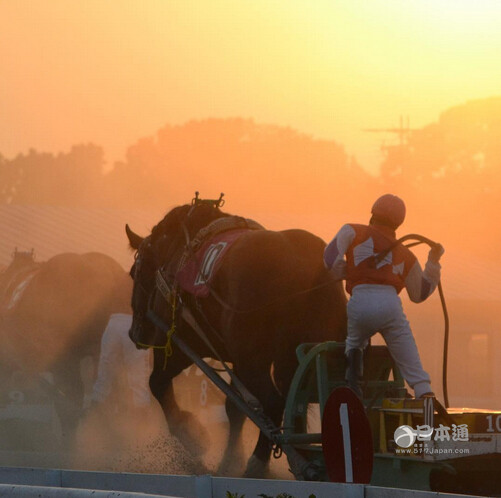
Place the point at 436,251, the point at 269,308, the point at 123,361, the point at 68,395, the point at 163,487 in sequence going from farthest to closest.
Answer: the point at 68,395
the point at 123,361
the point at 269,308
the point at 436,251
the point at 163,487

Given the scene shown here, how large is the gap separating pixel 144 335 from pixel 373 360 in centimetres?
343

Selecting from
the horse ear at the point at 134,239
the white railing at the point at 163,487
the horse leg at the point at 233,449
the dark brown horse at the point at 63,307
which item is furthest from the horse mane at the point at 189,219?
the dark brown horse at the point at 63,307

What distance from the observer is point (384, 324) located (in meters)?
9.05

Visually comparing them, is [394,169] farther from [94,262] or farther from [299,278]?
[299,278]

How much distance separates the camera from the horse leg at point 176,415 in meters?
12.2

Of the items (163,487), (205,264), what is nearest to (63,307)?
(205,264)

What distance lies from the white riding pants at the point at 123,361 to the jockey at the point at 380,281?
7052 millimetres

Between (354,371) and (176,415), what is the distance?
3800 mm

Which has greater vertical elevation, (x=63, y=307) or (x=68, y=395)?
(x=63, y=307)

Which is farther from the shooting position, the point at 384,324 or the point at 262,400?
the point at 262,400

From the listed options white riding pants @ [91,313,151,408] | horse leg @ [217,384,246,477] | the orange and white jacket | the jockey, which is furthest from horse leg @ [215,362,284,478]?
white riding pants @ [91,313,151,408]

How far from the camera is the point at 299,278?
A: 10.6m

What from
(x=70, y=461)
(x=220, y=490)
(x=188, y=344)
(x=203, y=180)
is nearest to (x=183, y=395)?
(x=70, y=461)

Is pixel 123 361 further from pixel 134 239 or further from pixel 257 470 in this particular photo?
pixel 257 470
